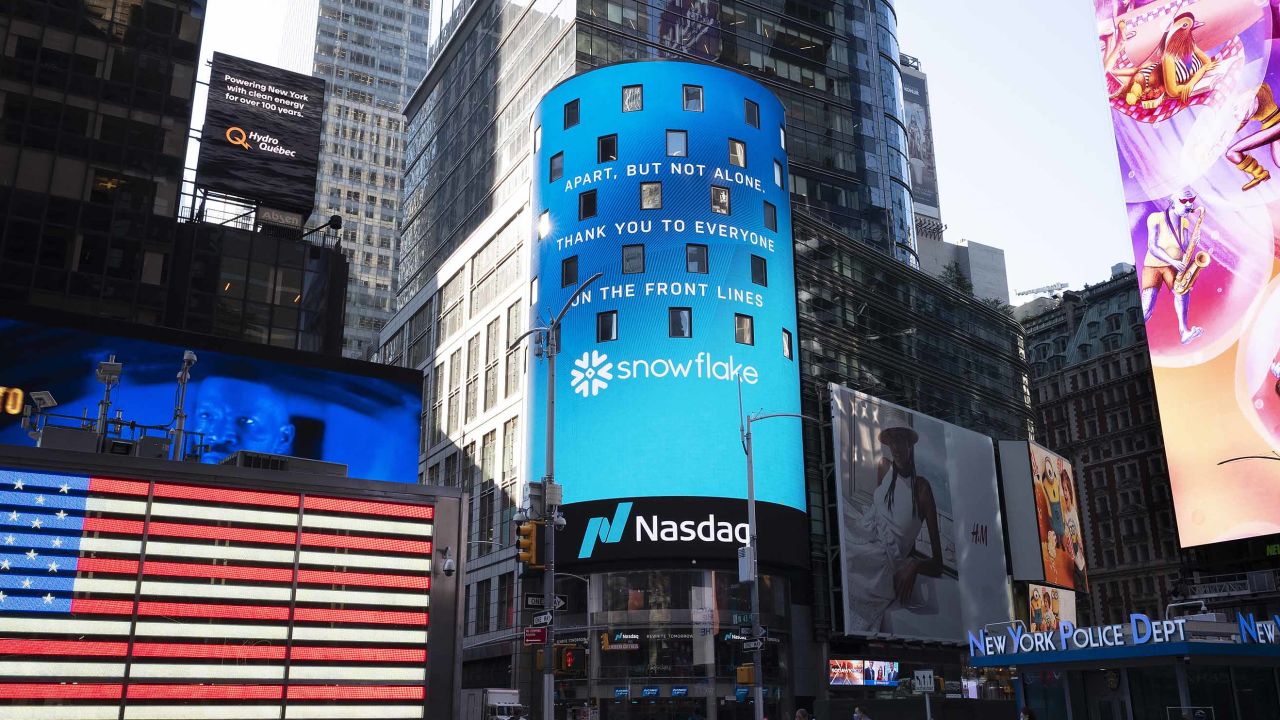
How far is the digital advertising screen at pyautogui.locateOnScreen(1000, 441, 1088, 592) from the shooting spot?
3236 inches

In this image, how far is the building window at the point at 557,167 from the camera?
217ft

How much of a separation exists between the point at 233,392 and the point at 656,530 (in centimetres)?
2357

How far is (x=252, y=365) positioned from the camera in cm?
4181

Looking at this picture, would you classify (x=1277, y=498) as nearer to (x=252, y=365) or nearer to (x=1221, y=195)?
(x=1221, y=195)

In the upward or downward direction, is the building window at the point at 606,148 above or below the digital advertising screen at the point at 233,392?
above

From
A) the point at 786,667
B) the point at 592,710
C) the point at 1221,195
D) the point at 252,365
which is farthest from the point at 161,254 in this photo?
the point at 1221,195

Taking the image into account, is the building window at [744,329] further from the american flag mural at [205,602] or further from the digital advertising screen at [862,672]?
the american flag mural at [205,602]

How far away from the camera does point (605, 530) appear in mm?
56938

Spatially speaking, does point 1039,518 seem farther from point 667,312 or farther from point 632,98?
point 632,98

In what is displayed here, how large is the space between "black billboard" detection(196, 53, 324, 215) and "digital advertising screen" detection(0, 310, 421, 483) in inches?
1206

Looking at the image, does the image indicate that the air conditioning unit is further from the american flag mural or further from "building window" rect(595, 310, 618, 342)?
"building window" rect(595, 310, 618, 342)

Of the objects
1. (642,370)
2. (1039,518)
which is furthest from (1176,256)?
(642,370)

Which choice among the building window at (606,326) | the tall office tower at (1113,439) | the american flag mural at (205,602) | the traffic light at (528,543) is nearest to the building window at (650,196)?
the building window at (606,326)

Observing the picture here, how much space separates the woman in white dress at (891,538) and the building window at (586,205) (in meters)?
24.4
